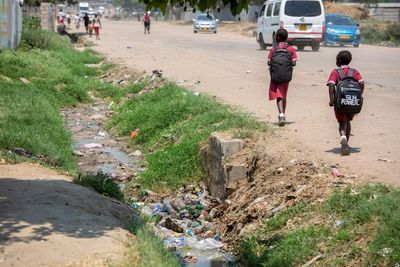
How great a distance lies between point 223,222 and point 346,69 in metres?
2.28

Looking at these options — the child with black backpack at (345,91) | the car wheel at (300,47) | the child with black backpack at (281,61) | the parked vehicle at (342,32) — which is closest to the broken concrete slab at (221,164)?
the child with black backpack at (281,61)

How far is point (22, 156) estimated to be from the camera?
9375 millimetres

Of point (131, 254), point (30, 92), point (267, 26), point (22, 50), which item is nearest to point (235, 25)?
point (267, 26)

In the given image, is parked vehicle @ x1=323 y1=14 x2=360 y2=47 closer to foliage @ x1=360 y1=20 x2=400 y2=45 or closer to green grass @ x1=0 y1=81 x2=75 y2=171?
foliage @ x1=360 y1=20 x2=400 y2=45

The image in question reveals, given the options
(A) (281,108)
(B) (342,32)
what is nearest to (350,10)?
(B) (342,32)

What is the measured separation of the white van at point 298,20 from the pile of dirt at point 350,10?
25696mm

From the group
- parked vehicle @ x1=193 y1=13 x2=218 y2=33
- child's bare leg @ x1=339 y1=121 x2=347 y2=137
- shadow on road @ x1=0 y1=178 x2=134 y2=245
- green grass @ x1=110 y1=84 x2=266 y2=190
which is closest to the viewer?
shadow on road @ x1=0 y1=178 x2=134 y2=245

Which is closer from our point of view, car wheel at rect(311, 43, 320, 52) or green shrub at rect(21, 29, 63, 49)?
green shrub at rect(21, 29, 63, 49)

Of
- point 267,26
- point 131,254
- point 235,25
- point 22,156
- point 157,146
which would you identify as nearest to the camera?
point 131,254

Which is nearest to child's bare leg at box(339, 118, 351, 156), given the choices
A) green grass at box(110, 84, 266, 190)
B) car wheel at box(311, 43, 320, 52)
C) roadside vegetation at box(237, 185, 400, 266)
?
roadside vegetation at box(237, 185, 400, 266)

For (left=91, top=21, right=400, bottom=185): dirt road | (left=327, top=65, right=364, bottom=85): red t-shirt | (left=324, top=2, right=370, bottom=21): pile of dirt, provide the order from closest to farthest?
(left=327, top=65, right=364, bottom=85): red t-shirt < (left=91, top=21, right=400, bottom=185): dirt road < (left=324, top=2, right=370, bottom=21): pile of dirt

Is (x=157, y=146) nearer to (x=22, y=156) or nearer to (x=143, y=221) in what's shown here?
(x=22, y=156)

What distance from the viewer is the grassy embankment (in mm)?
6727

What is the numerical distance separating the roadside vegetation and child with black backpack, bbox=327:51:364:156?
155 cm
